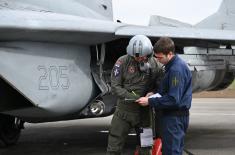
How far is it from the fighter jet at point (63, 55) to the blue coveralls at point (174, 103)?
188cm

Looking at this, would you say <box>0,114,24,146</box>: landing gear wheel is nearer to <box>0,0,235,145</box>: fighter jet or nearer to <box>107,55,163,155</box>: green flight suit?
<box>0,0,235,145</box>: fighter jet

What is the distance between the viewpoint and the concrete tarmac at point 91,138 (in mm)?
8758

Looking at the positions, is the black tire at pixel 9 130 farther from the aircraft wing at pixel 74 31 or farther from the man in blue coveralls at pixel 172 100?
the man in blue coveralls at pixel 172 100

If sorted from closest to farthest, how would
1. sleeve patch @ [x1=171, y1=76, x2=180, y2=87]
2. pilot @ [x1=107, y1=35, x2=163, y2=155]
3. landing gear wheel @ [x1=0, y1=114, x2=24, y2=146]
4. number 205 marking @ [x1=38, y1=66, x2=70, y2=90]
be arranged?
sleeve patch @ [x1=171, y1=76, x2=180, y2=87] → pilot @ [x1=107, y1=35, x2=163, y2=155] → number 205 marking @ [x1=38, y1=66, x2=70, y2=90] → landing gear wheel @ [x1=0, y1=114, x2=24, y2=146]

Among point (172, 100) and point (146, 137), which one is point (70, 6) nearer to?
point (146, 137)

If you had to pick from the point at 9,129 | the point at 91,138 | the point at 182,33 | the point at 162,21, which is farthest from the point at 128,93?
the point at 162,21

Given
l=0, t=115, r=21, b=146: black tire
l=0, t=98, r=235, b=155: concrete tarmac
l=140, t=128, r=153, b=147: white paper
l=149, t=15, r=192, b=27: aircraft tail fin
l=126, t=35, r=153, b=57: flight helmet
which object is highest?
l=149, t=15, r=192, b=27: aircraft tail fin

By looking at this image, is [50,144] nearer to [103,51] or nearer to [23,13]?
[103,51]

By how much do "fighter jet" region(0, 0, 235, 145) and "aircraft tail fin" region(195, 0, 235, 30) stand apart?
379 centimetres

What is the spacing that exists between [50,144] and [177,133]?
4.64m

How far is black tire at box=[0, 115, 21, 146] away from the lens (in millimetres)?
9375

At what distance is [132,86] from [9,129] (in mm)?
3937

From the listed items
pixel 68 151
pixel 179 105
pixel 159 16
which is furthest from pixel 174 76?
pixel 159 16

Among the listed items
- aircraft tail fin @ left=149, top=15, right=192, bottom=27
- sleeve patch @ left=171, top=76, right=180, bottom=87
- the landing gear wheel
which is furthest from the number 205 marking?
aircraft tail fin @ left=149, top=15, right=192, bottom=27
